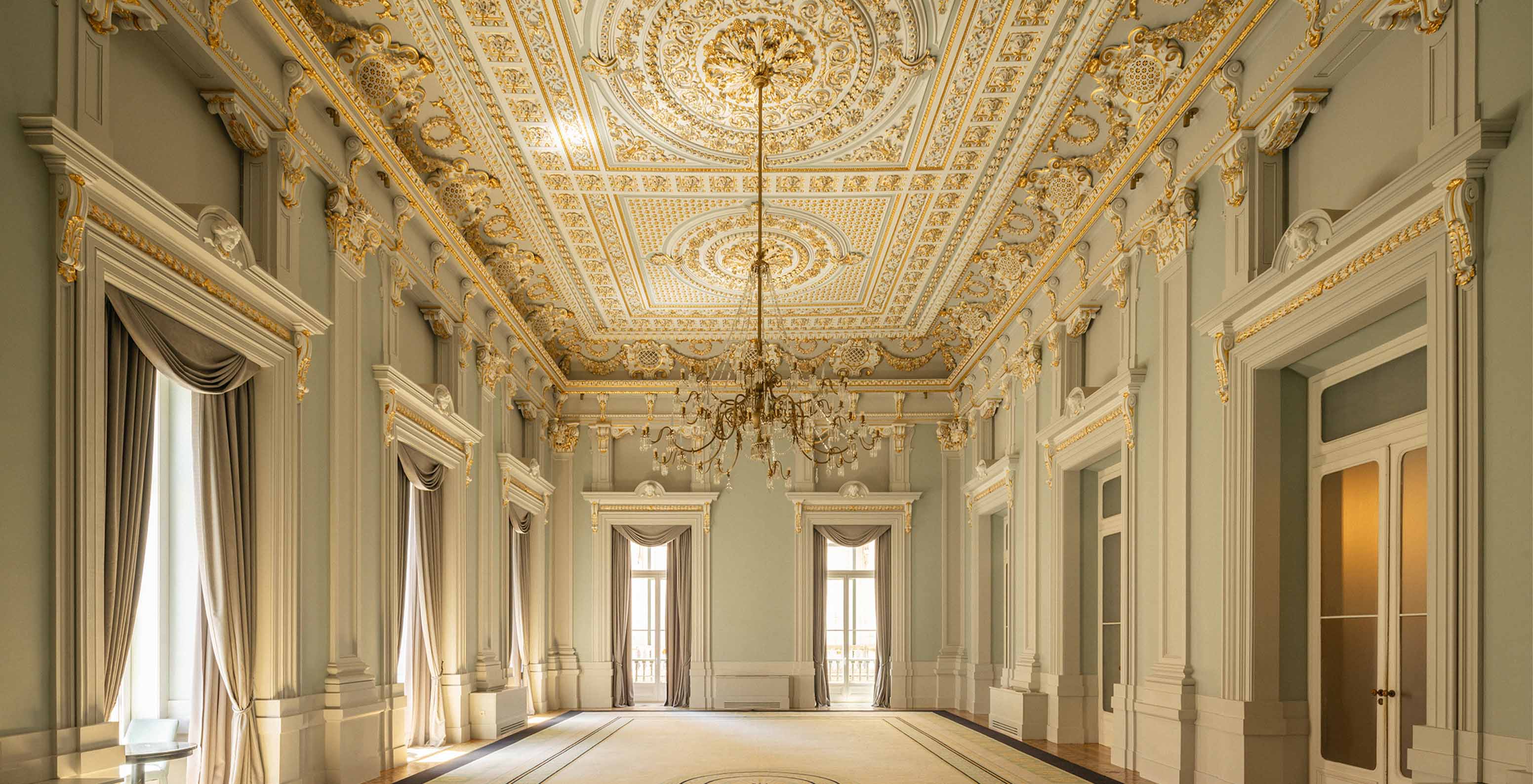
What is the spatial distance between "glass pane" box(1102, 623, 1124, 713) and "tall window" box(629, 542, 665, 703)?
22.1 ft

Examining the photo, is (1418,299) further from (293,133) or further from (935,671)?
(935,671)

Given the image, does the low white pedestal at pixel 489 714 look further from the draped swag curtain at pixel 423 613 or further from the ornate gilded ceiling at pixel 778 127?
the ornate gilded ceiling at pixel 778 127

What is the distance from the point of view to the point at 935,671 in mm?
14102

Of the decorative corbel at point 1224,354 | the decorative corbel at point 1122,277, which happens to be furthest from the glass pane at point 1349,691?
the decorative corbel at point 1122,277

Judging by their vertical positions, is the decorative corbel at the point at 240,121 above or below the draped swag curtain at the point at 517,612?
above

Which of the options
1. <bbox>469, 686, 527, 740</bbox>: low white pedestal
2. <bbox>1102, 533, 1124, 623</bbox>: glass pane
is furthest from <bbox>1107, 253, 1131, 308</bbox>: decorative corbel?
<bbox>469, 686, 527, 740</bbox>: low white pedestal

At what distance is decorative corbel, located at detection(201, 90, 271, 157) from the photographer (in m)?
5.34

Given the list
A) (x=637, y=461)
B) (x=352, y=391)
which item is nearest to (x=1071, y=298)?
(x=352, y=391)

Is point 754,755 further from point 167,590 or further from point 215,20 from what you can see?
point 215,20

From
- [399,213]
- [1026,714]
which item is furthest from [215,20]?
[1026,714]

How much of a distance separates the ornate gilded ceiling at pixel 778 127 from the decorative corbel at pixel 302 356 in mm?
1556

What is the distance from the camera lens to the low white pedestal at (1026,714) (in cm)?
966

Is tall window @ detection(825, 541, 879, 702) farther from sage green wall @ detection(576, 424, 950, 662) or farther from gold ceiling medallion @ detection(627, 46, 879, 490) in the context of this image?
gold ceiling medallion @ detection(627, 46, 879, 490)

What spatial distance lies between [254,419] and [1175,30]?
17.0 feet
